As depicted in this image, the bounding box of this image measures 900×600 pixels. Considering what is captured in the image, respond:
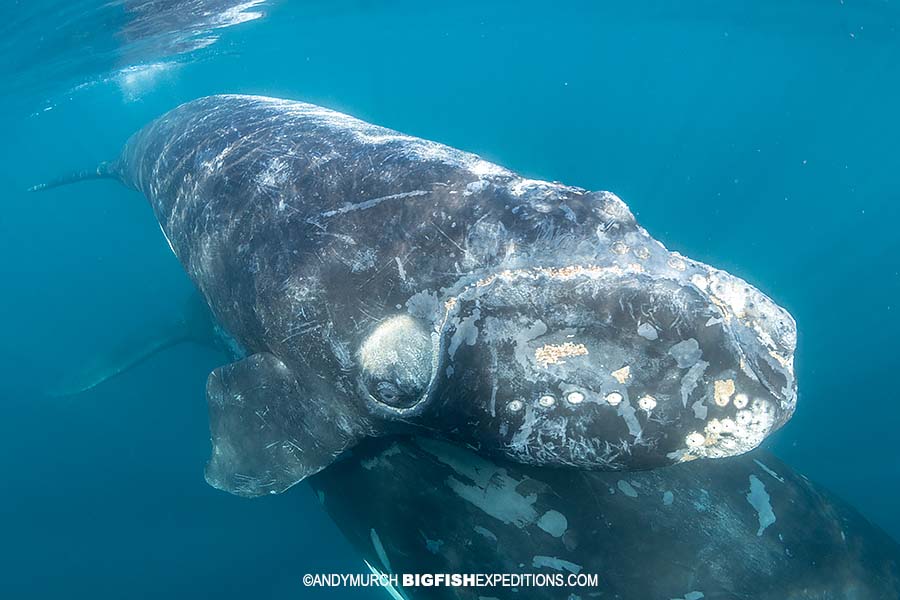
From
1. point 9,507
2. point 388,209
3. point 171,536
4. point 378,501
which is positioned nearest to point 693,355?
point 388,209

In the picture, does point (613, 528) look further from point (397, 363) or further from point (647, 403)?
point (397, 363)

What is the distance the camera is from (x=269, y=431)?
4.88 m

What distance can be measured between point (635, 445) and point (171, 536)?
55.6ft

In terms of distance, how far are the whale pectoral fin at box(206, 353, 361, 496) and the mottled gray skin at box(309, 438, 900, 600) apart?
78 cm

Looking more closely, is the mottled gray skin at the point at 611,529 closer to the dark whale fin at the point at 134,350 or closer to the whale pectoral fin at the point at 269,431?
the whale pectoral fin at the point at 269,431

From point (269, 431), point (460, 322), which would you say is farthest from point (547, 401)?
point (269, 431)

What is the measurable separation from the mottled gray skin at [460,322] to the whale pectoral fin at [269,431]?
17 millimetres

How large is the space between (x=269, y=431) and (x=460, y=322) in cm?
226

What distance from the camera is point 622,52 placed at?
7231 cm

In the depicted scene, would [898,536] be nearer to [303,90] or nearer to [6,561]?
[6,561]

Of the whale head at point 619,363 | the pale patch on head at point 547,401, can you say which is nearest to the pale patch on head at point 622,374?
the whale head at point 619,363

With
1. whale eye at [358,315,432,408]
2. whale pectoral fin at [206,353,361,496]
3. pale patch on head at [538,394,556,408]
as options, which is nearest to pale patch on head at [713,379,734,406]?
pale patch on head at [538,394,556,408]

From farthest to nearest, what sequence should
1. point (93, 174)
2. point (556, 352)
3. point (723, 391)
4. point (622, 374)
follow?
point (93, 174)
point (556, 352)
point (622, 374)
point (723, 391)

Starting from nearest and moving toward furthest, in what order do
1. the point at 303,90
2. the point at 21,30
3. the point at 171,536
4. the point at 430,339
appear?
1. the point at 430,339
2. the point at 171,536
3. the point at 21,30
4. the point at 303,90
